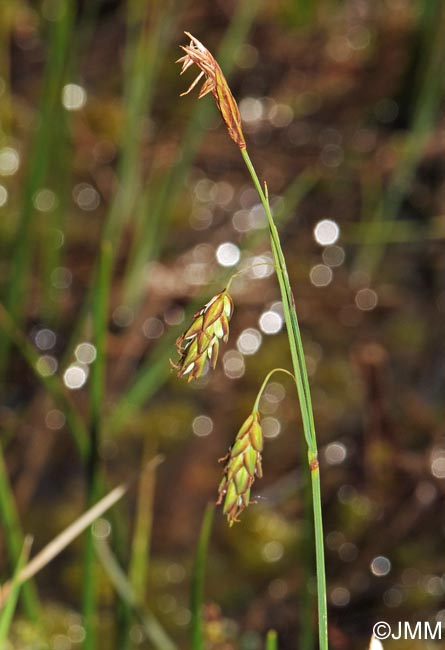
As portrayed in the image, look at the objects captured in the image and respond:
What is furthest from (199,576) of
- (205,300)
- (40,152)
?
(40,152)

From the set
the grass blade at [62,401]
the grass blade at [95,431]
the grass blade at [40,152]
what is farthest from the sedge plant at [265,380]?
the grass blade at [40,152]

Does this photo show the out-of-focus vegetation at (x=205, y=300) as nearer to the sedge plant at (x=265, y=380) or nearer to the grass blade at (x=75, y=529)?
the grass blade at (x=75, y=529)

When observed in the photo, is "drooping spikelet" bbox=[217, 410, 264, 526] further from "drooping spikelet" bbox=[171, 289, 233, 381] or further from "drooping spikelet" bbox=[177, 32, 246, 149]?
"drooping spikelet" bbox=[177, 32, 246, 149]

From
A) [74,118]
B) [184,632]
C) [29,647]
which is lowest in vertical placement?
[184,632]

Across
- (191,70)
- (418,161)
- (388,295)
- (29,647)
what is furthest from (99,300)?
(191,70)

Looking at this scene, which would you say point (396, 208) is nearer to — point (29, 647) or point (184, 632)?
point (184, 632)

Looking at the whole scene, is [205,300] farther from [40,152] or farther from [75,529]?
[75,529]

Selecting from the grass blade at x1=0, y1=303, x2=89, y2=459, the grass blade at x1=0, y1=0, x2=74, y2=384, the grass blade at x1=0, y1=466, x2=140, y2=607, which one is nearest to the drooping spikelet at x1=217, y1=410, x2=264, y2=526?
the grass blade at x1=0, y1=466, x2=140, y2=607
